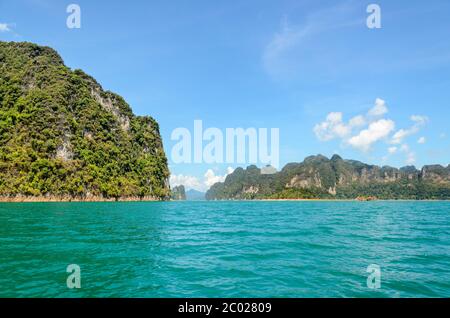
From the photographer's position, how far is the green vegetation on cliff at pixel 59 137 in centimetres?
11956

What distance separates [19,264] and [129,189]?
502ft

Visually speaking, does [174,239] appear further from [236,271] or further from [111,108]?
[111,108]

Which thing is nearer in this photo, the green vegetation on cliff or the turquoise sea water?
the turquoise sea water

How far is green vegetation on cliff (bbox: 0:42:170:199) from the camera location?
119562mm

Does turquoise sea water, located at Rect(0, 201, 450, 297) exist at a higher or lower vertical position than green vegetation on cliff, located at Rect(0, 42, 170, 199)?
lower

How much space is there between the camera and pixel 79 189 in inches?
5069

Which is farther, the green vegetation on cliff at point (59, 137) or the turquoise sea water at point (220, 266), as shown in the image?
the green vegetation on cliff at point (59, 137)

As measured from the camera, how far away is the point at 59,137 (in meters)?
136

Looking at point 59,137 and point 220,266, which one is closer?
point 220,266

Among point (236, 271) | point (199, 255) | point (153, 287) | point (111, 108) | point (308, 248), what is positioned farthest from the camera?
point (111, 108)

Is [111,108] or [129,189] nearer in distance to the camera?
[129,189]

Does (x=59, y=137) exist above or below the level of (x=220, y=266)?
above

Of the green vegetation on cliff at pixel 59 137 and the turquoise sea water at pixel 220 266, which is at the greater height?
the green vegetation on cliff at pixel 59 137

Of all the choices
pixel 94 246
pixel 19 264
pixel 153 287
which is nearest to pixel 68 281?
pixel 153 287
